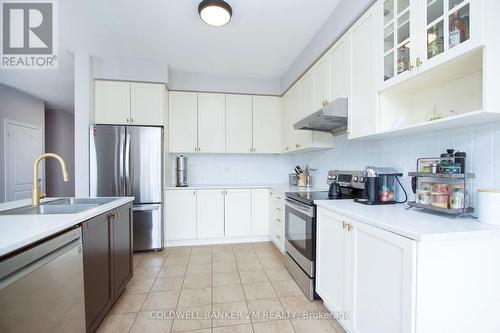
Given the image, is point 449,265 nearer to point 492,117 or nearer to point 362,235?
point 362,235

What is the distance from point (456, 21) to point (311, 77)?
5.19ft

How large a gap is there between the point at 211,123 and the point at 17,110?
3684mm

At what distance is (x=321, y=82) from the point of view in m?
2.38

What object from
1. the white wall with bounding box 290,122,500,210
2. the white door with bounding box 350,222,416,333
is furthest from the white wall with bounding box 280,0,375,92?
the white door with bounding box 350,222,416,333

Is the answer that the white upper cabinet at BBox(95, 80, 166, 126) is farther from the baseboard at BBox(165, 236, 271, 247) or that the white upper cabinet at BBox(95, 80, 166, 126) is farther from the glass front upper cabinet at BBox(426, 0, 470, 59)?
the glass front upper cabinet at BBox(426, 0, 470, 59)

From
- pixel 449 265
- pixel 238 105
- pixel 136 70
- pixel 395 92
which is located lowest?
pixel 449 265

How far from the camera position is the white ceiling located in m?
2.02

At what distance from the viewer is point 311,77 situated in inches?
103

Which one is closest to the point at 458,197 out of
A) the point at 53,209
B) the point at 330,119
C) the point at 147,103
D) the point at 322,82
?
the point at 330,119

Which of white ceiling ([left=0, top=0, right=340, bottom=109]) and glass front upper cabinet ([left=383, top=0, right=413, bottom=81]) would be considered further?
white ceiling ([left=0, top=0, right=340, bottom=109])

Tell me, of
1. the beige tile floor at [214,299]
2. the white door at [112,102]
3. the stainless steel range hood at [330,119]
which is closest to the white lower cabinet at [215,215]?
the beige tile floor at [214,299]

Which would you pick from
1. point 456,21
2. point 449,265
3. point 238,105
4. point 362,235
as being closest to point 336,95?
point 456,21

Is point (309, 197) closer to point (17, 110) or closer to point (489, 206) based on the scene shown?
point (489, 206)

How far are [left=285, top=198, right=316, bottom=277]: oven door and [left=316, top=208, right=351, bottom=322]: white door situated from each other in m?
0.06
